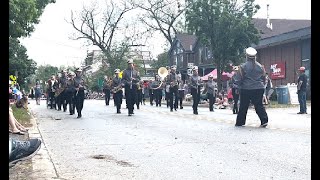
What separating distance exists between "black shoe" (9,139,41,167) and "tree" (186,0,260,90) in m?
29.1

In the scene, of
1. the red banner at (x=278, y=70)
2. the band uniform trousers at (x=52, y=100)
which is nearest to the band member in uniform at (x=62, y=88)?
the band uniform trousers at (x=52, y=100)

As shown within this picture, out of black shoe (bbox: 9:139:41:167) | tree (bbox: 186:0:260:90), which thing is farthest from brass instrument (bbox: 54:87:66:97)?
black shoe (bbox: 9:139:41:167)

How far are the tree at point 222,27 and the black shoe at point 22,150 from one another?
1147 inches

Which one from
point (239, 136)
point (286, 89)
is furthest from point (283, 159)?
point (286, 89)

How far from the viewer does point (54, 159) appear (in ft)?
25.5

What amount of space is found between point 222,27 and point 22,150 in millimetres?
29668

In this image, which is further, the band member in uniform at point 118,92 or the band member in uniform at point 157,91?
the band member in uniform at point 157,91

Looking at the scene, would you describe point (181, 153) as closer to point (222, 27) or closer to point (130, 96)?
point (130, 96)

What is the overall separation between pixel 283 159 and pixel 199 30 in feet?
94.2

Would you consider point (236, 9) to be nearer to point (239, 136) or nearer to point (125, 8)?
point (239, 136)

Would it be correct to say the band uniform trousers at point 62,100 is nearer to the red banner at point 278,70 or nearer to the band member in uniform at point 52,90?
the band member in uniform at point 52,90

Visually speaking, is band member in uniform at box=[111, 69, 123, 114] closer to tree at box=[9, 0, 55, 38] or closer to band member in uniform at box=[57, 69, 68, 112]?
band member in uniform at box=[57, 69, 68, 112]

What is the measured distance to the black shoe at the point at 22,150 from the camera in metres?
5.60

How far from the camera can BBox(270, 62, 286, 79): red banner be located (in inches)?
1615
